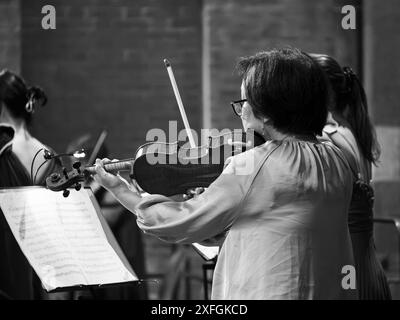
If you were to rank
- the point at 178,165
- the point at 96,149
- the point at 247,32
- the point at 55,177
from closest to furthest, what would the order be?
the point at 178,165
the point at 55,177
the point at 96,149
the point at 247,32

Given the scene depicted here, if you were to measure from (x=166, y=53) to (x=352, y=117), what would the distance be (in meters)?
2.58

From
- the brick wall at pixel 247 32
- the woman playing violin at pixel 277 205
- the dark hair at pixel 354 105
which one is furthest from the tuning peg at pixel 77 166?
the brick wall at pixel 247 32

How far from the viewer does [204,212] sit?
6.79 feet

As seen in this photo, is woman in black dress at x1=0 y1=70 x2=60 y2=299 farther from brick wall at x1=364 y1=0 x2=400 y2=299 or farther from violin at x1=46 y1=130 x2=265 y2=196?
brick wall at x1=364 y1=0 x2=400 y2=299

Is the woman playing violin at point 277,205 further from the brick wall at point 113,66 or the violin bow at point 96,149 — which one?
the brick wall at point 113,66

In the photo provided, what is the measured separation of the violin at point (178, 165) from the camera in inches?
95.1

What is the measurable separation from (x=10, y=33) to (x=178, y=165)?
3339 millimetres

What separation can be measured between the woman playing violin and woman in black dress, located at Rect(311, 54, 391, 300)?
922 millimetres

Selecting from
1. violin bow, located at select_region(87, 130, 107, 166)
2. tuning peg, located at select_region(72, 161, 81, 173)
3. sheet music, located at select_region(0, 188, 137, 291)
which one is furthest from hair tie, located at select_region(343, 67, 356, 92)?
violin bow, located at select_region(87, 130, 107, 166)

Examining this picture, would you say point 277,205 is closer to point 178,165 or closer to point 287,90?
point 287,90

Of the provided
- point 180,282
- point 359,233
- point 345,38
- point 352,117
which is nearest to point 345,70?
point 352,117

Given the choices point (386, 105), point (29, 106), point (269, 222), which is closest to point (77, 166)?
point (269, 222)

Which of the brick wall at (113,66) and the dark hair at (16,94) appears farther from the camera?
the brick wall at (113,66)

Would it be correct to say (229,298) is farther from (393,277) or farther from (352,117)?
(393,277)
